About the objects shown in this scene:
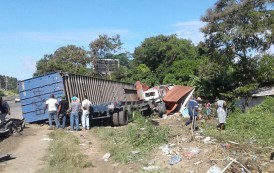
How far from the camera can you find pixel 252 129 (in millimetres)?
15344

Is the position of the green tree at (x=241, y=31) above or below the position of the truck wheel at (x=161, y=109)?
above

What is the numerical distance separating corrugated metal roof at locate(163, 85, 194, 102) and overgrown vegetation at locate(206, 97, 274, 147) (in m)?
6.83

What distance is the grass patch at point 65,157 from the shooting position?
33.6 ft

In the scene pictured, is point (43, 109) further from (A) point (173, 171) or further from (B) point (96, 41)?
(B) point (96, 41)

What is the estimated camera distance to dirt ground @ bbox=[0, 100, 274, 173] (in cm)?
926

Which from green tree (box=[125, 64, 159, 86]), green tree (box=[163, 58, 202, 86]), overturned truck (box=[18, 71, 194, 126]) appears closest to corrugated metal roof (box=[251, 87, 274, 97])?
overturned truck (box=[18, 71, 194, 126])

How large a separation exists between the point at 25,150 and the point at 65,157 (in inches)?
95.3

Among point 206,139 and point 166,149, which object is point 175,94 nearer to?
point 206,139

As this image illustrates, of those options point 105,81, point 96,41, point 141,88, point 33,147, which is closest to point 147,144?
point 33,147

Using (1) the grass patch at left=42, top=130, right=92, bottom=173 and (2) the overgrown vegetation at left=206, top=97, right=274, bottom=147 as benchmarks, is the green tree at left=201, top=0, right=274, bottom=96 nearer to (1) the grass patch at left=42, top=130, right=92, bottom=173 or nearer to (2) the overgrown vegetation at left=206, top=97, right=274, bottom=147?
(2) the overgrown vegetation at left=206, top=97, right=274, bottom=147

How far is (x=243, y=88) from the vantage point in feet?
82.0

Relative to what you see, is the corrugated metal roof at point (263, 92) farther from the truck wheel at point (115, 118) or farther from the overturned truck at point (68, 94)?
the truck wheel at point (115, 118)

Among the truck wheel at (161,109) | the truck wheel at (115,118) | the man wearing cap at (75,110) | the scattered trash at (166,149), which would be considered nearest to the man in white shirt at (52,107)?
the man wearing cap at (75,110)

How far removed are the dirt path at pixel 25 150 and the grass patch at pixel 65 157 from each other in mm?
284
